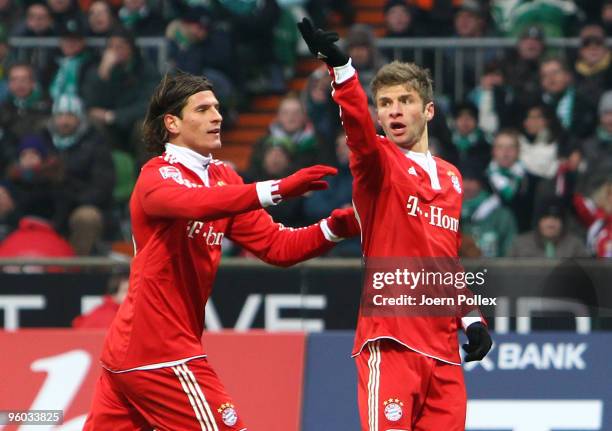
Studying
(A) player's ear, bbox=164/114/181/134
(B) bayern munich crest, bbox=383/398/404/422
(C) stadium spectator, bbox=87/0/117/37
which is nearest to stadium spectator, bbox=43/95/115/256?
(C) stadium spectator, bbox=87/0/117/37

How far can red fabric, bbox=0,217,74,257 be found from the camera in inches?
465

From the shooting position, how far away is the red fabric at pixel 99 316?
10.0 m

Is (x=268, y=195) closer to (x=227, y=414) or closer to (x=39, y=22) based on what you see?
(x=227, y=414)

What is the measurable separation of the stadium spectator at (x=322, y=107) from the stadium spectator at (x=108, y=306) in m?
3.43

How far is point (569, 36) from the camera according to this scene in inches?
575

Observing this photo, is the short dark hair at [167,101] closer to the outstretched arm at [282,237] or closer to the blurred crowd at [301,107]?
the outstretched arm at [282,237]

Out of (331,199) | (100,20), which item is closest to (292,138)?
(331,199)

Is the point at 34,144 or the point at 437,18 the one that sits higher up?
the point at 437,18

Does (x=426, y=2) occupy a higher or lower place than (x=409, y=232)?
higher

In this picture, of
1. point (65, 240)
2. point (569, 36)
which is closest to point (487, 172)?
point (569, 36)

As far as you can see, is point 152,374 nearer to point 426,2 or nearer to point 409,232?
point 409,232

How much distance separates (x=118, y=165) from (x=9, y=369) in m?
4.70

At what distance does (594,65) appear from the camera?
13.9m

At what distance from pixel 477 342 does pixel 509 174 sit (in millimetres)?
5724
